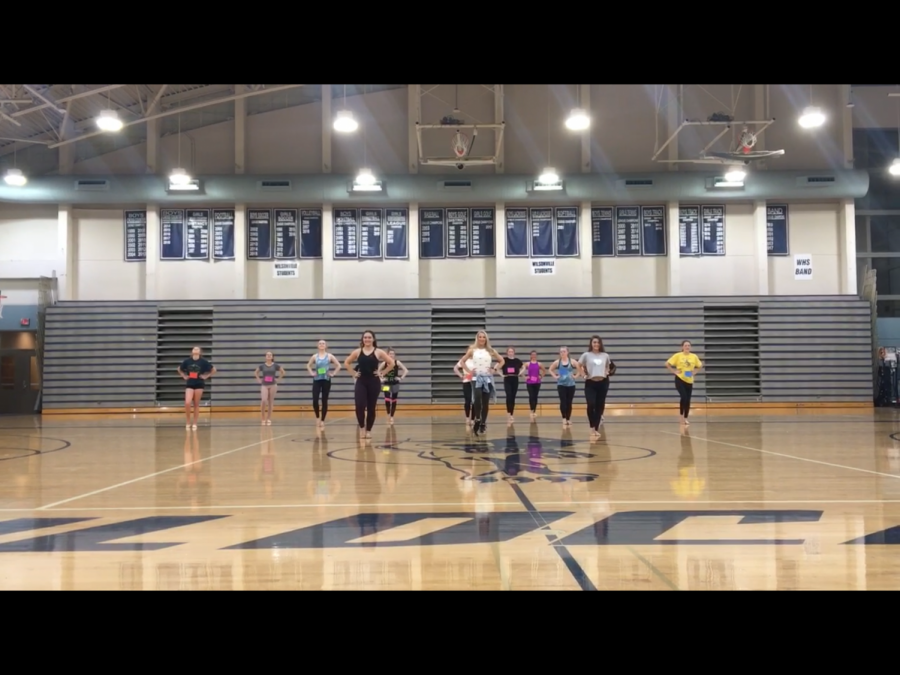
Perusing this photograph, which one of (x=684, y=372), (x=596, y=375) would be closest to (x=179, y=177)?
(x=596, y=375)

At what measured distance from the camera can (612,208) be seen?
973 inches

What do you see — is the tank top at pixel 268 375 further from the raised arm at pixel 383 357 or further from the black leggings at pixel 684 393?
the black leggings at pixel 684 393

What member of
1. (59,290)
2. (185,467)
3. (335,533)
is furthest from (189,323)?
(335,533)

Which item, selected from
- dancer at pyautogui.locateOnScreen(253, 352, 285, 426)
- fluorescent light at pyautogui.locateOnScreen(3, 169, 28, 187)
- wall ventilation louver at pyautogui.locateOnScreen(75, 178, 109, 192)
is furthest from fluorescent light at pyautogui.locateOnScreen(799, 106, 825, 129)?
fluorescent light at pyautogui.locateOnScreen(3, 169, 28, 187)

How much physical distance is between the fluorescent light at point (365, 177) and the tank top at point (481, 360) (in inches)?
382

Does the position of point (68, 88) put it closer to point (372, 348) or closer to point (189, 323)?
point (189, 323)

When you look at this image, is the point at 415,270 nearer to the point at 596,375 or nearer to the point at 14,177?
the point at 596,375

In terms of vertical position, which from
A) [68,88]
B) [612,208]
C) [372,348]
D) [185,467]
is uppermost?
[68,88]

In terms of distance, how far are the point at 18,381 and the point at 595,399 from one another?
20.2 meters

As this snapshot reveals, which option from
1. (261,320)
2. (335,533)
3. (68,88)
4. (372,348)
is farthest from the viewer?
(261,320)

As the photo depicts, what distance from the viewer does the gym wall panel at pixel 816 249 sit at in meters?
24.6

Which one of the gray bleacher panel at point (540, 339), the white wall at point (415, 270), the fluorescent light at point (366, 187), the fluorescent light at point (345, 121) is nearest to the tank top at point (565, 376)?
the gray bleacher panel at point (540, 339)
